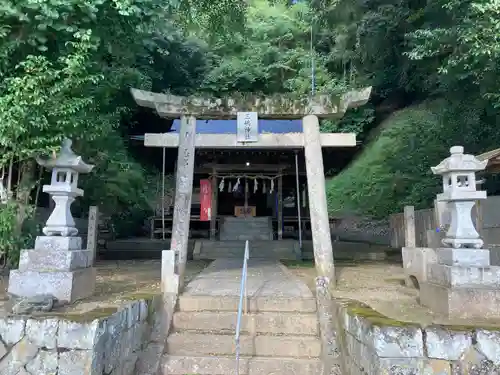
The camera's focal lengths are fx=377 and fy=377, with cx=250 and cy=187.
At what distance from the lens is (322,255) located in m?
7.43

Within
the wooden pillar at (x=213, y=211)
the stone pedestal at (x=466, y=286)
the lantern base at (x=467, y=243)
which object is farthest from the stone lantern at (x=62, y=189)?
the wooden pillar at (x=213, y=211)

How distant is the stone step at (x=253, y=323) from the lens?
5289mm

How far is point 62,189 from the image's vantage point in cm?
565

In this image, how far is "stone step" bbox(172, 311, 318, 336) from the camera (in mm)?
5289

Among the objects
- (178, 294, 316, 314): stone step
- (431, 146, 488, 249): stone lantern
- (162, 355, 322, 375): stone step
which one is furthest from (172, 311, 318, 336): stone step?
(431, 146, 488, 249): stone lantern

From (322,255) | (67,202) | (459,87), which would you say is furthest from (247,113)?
(459,87)

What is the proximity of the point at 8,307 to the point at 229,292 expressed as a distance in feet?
10.0

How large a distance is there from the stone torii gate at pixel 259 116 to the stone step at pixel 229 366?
3.40m

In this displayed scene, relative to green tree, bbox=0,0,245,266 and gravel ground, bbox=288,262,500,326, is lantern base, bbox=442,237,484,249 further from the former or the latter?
green tree, bbox=0,0,245,266

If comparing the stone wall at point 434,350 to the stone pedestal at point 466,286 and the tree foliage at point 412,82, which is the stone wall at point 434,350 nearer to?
the stone pedestal at point 466,286

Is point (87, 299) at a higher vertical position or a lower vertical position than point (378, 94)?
lower

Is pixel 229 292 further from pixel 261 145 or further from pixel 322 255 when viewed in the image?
pixel 261 145

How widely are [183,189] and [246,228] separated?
31.3ft

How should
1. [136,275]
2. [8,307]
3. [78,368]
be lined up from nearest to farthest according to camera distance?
[78,368] < [8,307] < [136,275]
